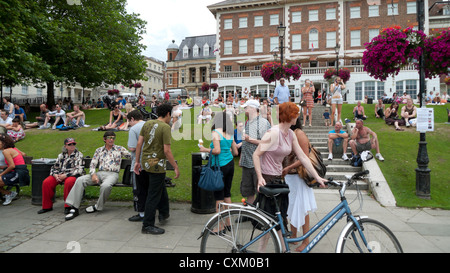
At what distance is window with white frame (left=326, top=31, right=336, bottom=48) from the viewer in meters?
37.7

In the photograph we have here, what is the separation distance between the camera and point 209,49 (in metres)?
66.1

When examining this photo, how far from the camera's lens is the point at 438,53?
7203mm

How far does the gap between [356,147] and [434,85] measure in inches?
1221

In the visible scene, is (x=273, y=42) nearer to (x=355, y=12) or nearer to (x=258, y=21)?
(x=258, y=21)

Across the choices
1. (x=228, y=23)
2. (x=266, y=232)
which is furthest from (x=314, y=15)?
(x=266, y=232)

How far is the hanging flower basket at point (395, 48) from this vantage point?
7.28 meters

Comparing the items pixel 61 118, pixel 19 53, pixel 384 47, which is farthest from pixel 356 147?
pixel 19 53

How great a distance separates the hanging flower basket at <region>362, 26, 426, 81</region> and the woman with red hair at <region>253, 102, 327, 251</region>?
5023 mm

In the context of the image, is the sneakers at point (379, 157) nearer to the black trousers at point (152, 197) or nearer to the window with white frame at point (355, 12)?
the black trousers at point (152, 197)

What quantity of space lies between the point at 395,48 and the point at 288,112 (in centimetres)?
524

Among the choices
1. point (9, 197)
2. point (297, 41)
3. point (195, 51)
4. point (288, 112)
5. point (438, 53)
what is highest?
point (195, 51)

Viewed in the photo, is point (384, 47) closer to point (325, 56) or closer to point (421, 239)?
point (421, 239)

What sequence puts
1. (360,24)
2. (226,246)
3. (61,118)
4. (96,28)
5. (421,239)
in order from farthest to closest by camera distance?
(360,24) → (96,28) → (61,118) → (421,239) → (226,246)

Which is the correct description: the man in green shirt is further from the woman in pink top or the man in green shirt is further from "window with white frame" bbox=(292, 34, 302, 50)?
"window with white frame" bbox=(292, 34, 302, 50)
